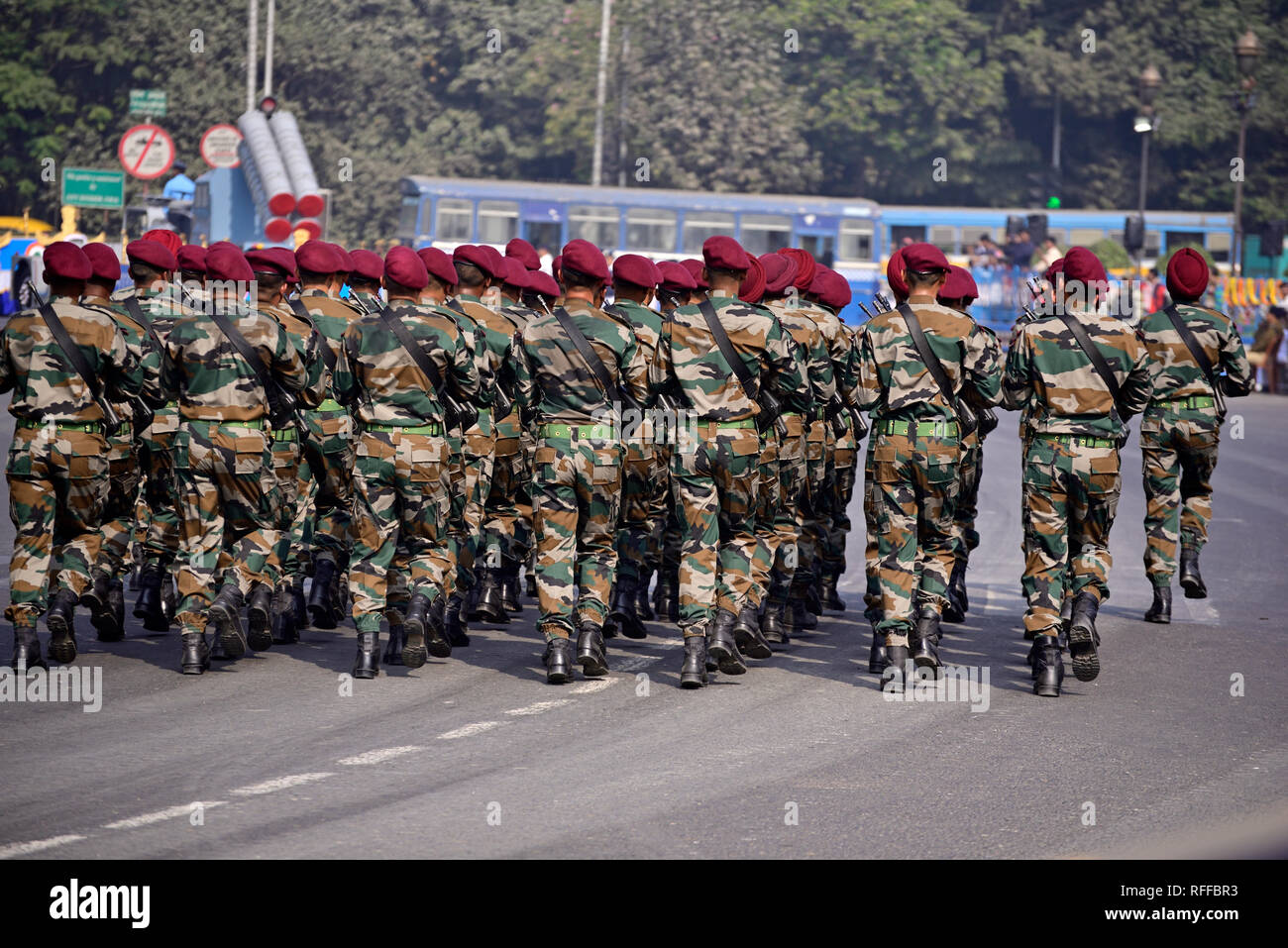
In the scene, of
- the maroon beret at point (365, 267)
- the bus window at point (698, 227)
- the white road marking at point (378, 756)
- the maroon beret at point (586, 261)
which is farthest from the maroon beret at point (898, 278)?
the bus window at point (698, 227)

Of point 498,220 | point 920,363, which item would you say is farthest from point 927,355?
point 498,220

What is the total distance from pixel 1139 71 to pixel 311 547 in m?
51.3

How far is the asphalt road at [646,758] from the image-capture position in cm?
609

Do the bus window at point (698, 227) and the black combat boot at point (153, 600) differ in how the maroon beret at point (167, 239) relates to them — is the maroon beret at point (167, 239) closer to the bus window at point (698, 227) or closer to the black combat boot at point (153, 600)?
the black combat boot at point (153, 600)

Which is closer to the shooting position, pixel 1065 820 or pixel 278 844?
pixel 278 844

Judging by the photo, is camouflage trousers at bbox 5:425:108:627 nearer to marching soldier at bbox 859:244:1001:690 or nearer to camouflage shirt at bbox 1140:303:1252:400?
marching soldier at bbox 859:244:1001:690

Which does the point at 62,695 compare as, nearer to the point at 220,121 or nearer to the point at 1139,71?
the point at 220,121

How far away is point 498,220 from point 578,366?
29.2 metres

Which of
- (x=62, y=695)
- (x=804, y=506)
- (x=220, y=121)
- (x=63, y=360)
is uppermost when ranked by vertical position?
(x=220, y=121)

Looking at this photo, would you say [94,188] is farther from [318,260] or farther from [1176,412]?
[1176,412]

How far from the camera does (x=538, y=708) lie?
8.12 meters

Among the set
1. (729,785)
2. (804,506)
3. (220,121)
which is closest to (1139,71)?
(220,121)
